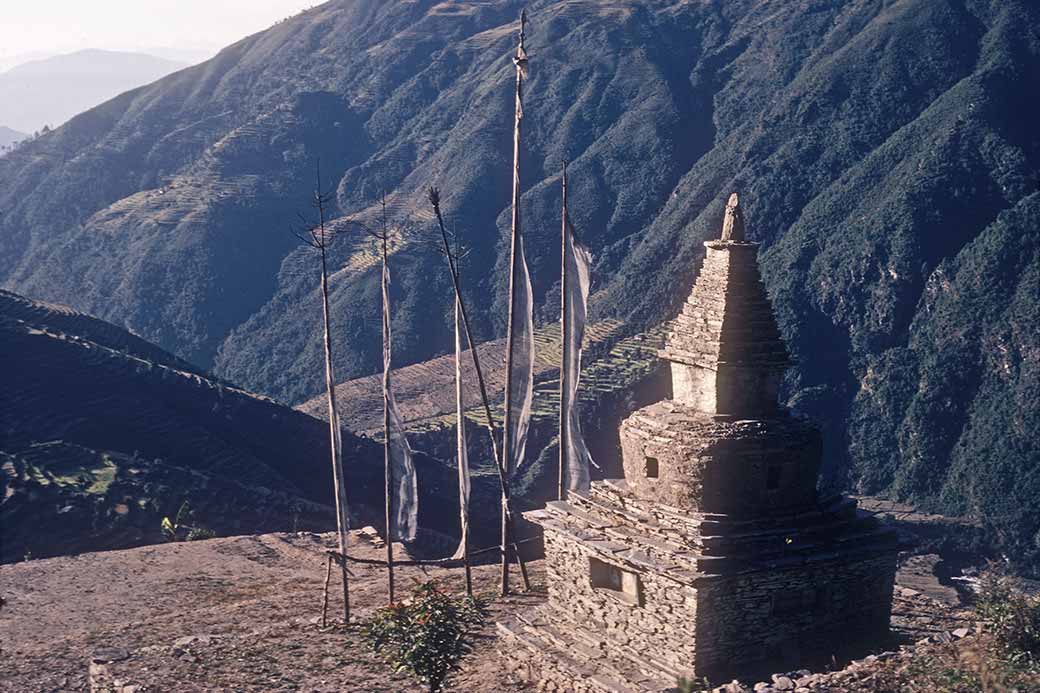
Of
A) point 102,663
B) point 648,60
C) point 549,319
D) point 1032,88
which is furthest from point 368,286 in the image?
point 102,663

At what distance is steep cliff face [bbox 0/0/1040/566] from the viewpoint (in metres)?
64.4

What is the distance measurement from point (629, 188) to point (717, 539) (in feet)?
284

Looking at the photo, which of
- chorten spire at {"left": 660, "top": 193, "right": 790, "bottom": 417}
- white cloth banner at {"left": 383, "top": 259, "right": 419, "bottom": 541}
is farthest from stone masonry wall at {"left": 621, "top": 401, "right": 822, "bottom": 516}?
white cloth banner at {"left": 383, "top": 259, "right": 419, "bottom": 541}

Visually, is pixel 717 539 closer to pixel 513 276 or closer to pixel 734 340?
pixel 734 340

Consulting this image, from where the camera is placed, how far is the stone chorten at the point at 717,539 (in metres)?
16.6

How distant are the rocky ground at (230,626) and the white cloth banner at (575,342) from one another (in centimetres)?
233

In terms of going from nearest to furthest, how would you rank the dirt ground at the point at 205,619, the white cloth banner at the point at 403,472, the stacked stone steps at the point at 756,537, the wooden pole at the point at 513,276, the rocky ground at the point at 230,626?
the stacked stone steps at the point at 756,537 < the rocky ground at the point at 230,626 < the dirt ground at the point at 205,619 < the wooden pole at the point at 513,276 < the white cloth banner at the point at 403,472

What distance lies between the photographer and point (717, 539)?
1662 centimetres

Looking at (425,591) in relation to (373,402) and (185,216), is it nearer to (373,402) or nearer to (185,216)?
(373,402)

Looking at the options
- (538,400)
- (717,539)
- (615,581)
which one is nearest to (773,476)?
(717,539)

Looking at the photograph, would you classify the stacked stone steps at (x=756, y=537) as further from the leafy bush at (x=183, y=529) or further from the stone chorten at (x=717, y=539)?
the leafy bush at (x=183, y=529)

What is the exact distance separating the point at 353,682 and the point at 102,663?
15.4 ft

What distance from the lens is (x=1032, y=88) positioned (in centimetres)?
7812

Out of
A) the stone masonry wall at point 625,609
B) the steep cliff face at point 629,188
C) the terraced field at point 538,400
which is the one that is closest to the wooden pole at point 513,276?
the stone masonry wall at point 625,609
